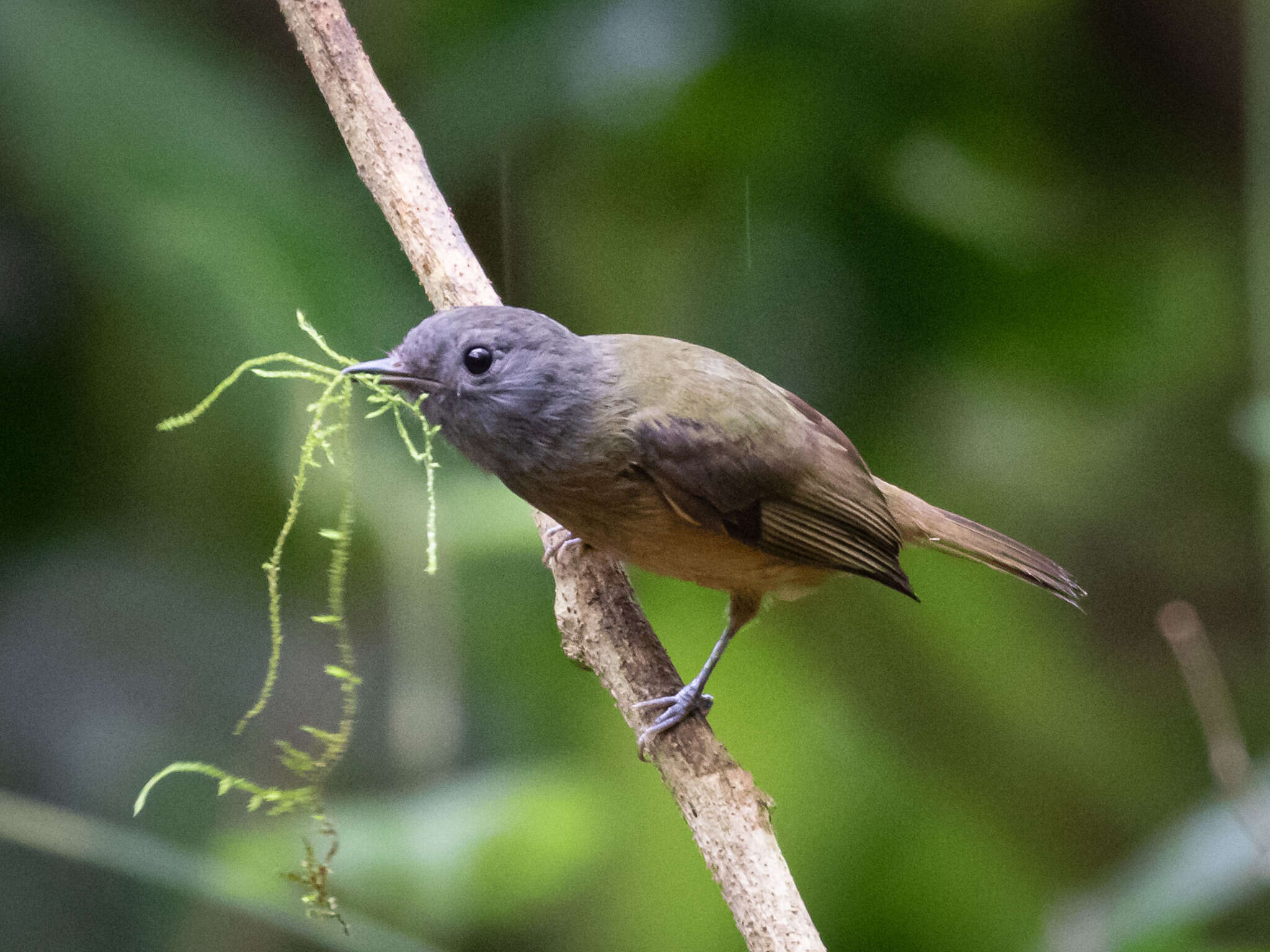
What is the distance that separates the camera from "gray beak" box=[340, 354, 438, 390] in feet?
5.30

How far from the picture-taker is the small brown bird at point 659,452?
1641mm

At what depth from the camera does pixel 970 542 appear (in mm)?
2146

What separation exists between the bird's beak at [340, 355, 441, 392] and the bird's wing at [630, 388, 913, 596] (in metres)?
0.32

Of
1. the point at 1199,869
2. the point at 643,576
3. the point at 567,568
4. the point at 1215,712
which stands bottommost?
the point at 1199,869

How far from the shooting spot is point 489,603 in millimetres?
2404

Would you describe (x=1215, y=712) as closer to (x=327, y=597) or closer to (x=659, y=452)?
(x=659, y=452)

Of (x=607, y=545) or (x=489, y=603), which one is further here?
(x=489, y=603)

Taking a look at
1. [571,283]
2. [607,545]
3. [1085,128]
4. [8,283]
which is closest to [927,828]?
[607,545]

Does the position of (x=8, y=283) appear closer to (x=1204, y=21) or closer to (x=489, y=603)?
(x=489, y=603)

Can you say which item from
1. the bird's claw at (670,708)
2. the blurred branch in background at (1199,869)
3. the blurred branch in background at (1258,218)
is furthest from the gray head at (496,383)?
the blurred branch in background at (1258,218)

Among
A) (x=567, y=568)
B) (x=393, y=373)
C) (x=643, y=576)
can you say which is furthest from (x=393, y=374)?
(x=643, y=576)

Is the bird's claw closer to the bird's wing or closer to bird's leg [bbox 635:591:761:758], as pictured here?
bird's leg [bbox 635:591:761:758]

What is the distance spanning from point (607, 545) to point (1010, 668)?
1.48 metres

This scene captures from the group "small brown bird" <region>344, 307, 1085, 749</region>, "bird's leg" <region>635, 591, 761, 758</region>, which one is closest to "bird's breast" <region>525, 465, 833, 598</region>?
"small brown bird" <region>344, 307, 1085, 749</region>
